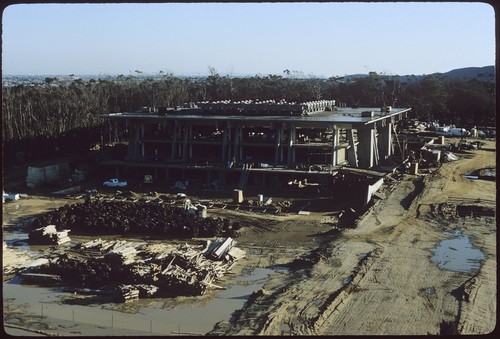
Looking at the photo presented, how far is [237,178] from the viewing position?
42.2 metres

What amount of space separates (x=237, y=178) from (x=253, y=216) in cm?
1077

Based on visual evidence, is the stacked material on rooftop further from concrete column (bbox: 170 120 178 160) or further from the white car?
the white car

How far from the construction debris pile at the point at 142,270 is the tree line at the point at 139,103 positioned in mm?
16679

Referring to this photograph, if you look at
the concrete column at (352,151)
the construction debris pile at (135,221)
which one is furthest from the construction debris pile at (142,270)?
the concrete column at (352,151)

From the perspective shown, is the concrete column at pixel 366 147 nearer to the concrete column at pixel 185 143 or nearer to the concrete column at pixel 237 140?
the concrete column at pixel 237 140

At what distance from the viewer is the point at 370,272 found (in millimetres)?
21578

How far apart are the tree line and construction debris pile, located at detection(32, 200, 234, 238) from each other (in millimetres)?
8922

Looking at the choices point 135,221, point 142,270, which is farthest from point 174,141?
point 142,270

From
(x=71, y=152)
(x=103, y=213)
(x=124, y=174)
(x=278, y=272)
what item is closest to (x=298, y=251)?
(x=278, y=272)

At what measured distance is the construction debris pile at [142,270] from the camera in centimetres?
1992

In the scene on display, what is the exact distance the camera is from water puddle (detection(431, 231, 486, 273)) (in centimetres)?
2252

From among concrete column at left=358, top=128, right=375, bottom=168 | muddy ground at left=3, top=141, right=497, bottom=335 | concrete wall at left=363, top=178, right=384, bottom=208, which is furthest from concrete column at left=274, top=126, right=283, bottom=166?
muddy ground at left=3, top=141, right=497, bottom=335

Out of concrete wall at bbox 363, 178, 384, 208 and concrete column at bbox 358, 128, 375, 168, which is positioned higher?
concrete column at bbox 358, 128, 375, 168

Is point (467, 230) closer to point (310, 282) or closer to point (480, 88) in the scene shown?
point (310, 282)
